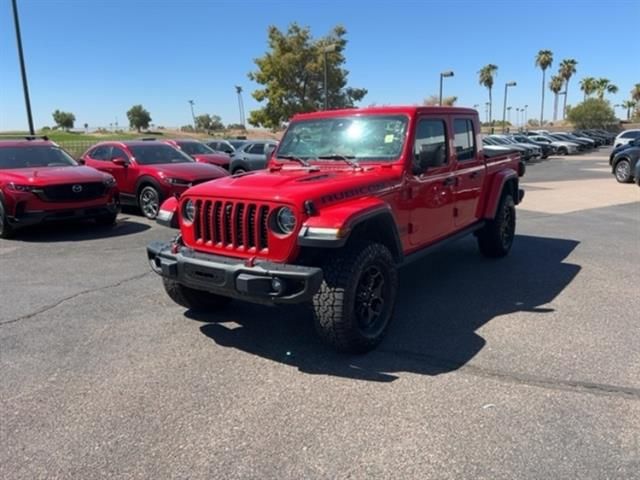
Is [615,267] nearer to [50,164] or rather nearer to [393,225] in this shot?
[393,225]

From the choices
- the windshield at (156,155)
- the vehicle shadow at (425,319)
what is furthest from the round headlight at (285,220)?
the windshield at (156,155)

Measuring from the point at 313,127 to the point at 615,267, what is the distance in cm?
417

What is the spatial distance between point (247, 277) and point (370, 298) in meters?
1.03

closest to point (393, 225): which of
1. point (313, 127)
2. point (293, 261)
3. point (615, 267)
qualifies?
point (293, 261)

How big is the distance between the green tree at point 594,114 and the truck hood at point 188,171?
254 feet

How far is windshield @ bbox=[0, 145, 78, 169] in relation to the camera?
9266 mm

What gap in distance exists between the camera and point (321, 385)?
350cm

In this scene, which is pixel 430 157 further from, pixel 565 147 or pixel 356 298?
pixel 565 147

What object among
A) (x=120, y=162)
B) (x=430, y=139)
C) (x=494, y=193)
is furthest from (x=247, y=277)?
(x=120, y=162)

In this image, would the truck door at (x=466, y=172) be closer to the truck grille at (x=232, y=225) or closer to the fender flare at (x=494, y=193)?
the fender flare at (x=494, y=193)

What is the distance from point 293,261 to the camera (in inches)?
146

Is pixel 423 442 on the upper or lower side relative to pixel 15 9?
lower

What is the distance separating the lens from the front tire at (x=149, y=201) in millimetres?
10273

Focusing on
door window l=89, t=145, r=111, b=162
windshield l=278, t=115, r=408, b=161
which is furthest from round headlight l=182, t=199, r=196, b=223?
door window l=89, t=145, r=111, b=162
